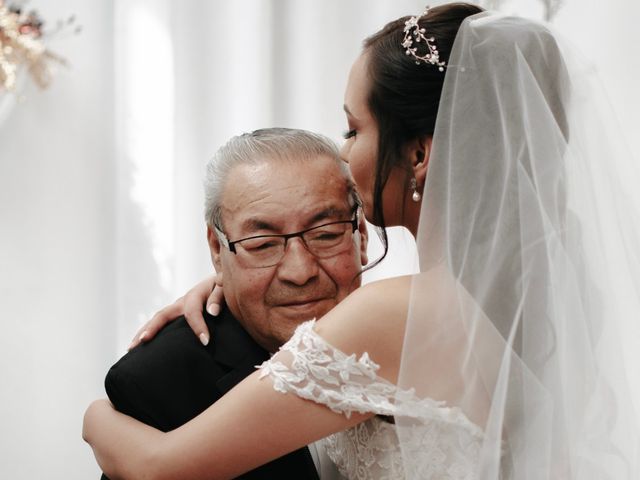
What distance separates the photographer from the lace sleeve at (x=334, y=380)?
59.1 inches

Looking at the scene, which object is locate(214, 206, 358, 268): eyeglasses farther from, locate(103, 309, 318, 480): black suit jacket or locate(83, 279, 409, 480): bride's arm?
locate(83, 279, 409, 480): bride's arm

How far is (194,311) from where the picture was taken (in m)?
2.15

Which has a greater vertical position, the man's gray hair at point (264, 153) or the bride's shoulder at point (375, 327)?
the man's gray hair at point (264, 153)

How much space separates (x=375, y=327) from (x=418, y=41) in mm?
564

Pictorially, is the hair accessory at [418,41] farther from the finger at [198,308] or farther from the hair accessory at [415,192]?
the finger at [198,308]

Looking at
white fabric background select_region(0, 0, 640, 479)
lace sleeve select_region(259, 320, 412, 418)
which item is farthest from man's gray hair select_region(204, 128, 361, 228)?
white fabric background select_region(0, 0, 640, 479)

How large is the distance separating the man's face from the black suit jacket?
0.36ft

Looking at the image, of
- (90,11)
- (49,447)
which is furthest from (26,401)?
(90,11)

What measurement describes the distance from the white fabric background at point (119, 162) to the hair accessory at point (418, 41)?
211 cm

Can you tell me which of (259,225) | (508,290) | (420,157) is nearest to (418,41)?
(420,157)

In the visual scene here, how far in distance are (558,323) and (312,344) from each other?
1.47 ft

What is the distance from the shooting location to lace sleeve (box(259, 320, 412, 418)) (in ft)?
4.93

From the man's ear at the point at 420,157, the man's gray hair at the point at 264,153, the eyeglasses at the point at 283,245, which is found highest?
the man's ear at the point at 420,157

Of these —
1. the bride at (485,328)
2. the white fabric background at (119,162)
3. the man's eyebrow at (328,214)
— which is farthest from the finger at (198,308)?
the white fabric background at (119,162)
